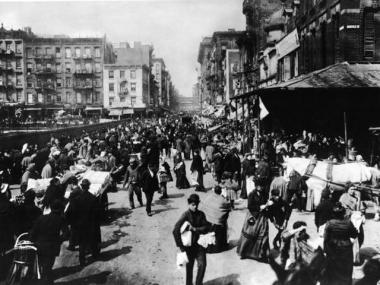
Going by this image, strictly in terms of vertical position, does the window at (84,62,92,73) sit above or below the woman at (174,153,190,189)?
above

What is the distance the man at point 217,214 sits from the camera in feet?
27.4

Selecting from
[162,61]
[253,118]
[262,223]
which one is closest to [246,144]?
[253,118]

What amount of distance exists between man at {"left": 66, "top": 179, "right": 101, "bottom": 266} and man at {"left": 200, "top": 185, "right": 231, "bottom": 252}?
2332mm

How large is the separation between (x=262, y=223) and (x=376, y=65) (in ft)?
42.4

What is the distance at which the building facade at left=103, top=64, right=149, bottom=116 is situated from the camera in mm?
79062

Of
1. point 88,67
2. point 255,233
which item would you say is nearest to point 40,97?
point 88,67

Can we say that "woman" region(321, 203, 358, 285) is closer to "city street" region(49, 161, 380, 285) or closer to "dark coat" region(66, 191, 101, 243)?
"city street" region(49, 161, 380, 285)

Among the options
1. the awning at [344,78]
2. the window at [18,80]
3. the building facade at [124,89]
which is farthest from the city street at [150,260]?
the window at [18,80]

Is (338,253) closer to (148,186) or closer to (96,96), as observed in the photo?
(148,186)

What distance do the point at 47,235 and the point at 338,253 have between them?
4.60m

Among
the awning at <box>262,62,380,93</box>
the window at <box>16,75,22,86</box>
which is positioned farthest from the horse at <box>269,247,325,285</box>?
the window at <box>16,75,22,86</box>

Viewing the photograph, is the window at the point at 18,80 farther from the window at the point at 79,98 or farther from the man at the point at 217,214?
the man at the point at 217,214

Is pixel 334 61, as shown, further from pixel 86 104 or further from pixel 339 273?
pixel 86 104

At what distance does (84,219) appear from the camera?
7.98 meters
